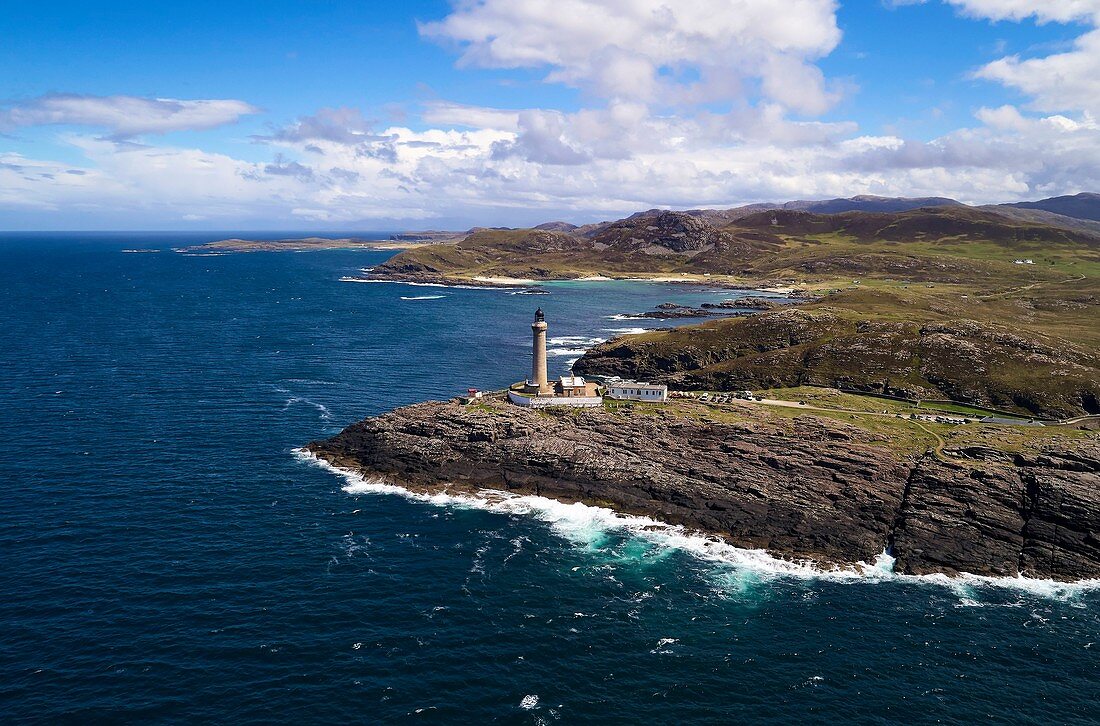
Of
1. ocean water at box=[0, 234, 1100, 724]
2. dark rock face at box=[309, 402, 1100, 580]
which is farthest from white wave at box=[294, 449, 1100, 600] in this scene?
dark rock face at box=[309, 402, 1100, 580]

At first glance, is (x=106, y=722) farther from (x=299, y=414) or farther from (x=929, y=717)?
(x=299, y=414)

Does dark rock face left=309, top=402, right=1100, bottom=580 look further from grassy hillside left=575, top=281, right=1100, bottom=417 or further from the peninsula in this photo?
grassy hillside left=575, top=281, right=1100, bottom=417

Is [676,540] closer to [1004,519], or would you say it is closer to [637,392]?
[1004,519]

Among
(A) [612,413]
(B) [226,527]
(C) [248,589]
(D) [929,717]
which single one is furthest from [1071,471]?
(B) [226,527]

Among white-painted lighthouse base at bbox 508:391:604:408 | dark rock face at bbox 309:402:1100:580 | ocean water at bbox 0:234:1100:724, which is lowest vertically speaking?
ocean water at bbox 0:234:1100:724

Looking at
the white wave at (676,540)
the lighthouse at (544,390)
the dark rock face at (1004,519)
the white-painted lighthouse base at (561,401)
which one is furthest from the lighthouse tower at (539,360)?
the dark rock face at (1004,519)

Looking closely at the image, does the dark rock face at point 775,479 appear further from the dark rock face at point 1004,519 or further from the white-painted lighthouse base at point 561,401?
the white-painted lighthouse base at point 561,401
